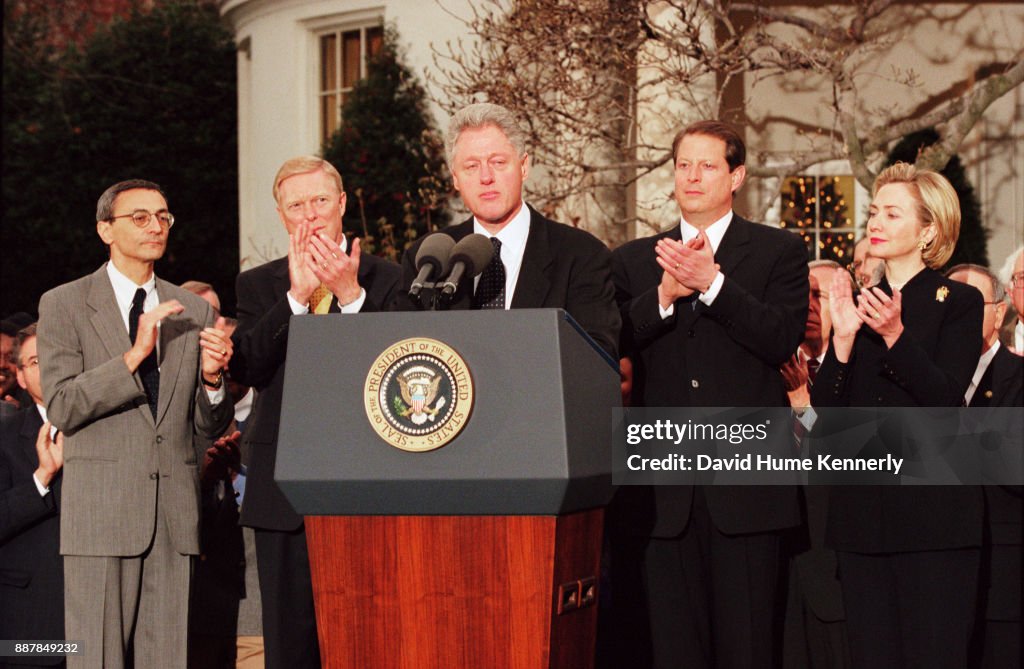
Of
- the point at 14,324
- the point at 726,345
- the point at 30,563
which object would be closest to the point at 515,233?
the point at 726,345

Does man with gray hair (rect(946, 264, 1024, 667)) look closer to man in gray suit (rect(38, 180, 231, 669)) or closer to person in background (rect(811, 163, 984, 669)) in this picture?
person in background (rect(811, 163, 984, 669))

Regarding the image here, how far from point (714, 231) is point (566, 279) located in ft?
2.71

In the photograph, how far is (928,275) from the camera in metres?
4.30

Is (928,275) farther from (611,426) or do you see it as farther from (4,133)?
(4,133)

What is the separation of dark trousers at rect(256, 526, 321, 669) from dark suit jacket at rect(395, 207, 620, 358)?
999 millimetres

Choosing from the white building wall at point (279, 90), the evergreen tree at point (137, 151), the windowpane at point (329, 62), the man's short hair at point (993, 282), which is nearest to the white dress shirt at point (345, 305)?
the man's short hair at point (993, 282)

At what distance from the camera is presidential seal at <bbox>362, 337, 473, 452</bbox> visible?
9.74 feet

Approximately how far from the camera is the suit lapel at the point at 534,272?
3705mm

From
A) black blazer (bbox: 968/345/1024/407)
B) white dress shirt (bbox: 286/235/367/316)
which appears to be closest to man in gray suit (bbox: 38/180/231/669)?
white dress shirt (bbox: 286/235/367/316)

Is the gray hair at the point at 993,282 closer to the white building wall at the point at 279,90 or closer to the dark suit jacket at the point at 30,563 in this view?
the dark suit jacket at the point at 30,563

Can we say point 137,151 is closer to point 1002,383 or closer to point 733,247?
point 733,247

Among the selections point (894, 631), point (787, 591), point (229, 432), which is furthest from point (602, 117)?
point (894, 631)

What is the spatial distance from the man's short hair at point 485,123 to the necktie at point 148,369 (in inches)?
61.5

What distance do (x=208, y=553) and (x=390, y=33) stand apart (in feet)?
34.0
